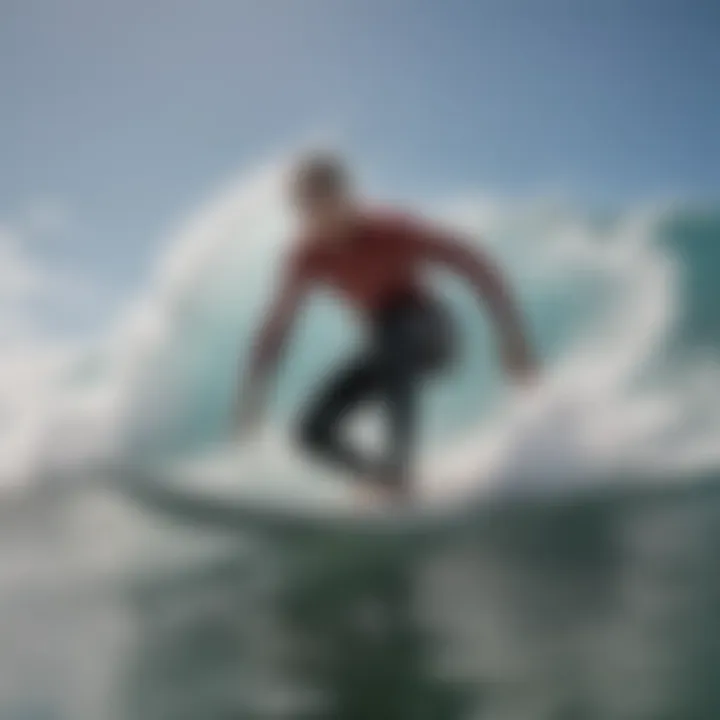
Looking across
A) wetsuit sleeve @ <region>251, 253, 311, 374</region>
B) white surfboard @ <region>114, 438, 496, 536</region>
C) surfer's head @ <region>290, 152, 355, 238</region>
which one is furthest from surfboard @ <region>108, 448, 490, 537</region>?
surfer's head @ <region>290, 152, 355, 238</region>

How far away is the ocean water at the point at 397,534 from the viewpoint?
118cm

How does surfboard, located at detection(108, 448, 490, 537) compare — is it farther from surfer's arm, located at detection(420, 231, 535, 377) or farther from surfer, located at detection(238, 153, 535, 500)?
surfer's arm, located at detection(420, 231, 535, 377)

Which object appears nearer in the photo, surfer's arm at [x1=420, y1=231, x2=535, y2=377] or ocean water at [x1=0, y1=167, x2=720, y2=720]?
ocean water at [x1=0, y1=167, x2=720, y2=720]

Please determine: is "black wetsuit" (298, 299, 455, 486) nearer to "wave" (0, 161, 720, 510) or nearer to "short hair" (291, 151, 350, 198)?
"wave" (0, 161, 720, 510)

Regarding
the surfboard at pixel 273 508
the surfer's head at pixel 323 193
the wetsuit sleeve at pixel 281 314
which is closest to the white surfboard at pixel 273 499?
the surfboard at pixel 273 508

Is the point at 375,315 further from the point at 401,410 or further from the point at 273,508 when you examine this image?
the point at 273,508

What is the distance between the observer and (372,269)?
1279 millimetres

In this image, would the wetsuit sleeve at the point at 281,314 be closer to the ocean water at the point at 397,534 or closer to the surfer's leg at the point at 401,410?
the ocean water at the point at 397,534

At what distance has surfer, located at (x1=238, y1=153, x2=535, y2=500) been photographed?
4.14 feet

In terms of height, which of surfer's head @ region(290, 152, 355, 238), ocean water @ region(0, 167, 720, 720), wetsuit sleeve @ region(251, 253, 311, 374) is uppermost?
surfer's head @ region(290, 152, 355, 238)

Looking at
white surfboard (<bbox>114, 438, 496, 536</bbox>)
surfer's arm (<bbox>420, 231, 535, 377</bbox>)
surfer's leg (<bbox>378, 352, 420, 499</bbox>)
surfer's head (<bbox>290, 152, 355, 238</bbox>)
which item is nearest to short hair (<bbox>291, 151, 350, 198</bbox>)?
surfer's head (<bbox>290, 152, 355, 238</bbox>)

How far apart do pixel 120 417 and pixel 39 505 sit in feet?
0.47

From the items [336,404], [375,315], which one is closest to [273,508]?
[336,404]

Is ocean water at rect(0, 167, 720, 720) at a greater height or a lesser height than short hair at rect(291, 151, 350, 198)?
lesser
